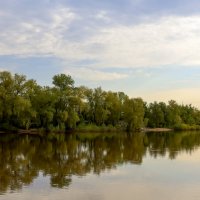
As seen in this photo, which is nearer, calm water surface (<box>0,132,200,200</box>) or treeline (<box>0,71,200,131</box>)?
calm water surface (<box>0,132,200,200</box>)

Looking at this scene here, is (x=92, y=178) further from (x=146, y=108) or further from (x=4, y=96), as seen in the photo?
(x=146, y=108)

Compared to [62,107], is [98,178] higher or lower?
lower

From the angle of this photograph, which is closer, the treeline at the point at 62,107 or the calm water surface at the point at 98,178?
the calm water surface at the point at 98,178

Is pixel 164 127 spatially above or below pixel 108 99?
below

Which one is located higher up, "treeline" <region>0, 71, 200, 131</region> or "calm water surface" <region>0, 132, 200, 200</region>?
"treeline" <region>0, 71, 200, 131</region>

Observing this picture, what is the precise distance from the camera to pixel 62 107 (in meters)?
87.1

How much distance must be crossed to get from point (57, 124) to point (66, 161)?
56143 mm

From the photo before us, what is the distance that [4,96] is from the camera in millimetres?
Result: 77875

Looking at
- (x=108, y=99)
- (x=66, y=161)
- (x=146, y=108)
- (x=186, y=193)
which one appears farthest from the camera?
(x=146, y=108)

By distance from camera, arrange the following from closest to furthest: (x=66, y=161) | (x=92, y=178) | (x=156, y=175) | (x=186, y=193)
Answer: (x=186, y=193) < (x=92, y=178) < (x=156, y=175) < (x=66, y=161)

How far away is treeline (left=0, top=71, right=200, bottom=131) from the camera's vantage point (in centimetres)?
7894

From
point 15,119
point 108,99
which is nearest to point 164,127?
point 108,99

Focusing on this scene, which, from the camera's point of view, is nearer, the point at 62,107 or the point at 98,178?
the point at 98,178

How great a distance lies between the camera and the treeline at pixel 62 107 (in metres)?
78.9
